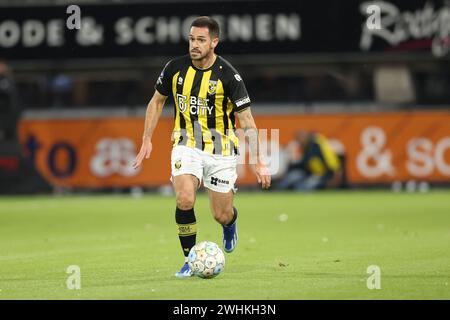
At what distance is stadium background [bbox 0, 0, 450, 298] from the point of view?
78.8 feet

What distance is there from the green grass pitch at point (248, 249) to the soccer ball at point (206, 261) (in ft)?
0.31

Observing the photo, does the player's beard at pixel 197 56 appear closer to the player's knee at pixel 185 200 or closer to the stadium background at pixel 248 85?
the player's knee at pixel 185 200

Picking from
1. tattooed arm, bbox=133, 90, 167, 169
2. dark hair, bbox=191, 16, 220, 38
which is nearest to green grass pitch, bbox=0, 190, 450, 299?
tattooed arm, bbox=133, 90, 167, 169

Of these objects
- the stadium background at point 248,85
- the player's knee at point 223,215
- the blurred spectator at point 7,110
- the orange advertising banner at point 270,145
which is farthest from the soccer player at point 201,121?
the blurred spectator at point 7,110

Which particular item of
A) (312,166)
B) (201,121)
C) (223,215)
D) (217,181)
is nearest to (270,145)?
(312,166)

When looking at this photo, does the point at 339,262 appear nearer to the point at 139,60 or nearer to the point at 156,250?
the point at 156,250

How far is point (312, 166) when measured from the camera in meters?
25.7

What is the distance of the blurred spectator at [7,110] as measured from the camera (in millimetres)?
25266

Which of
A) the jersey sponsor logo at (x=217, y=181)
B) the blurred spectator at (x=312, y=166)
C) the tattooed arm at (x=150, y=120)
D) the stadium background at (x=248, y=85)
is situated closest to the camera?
the tattooed arm at (x=150, y=120)

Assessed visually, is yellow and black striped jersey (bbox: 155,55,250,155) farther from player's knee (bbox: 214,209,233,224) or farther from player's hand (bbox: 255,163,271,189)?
player's knee (bbox: 214,209,233,224)

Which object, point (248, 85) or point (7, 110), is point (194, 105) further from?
point (248, 85)
